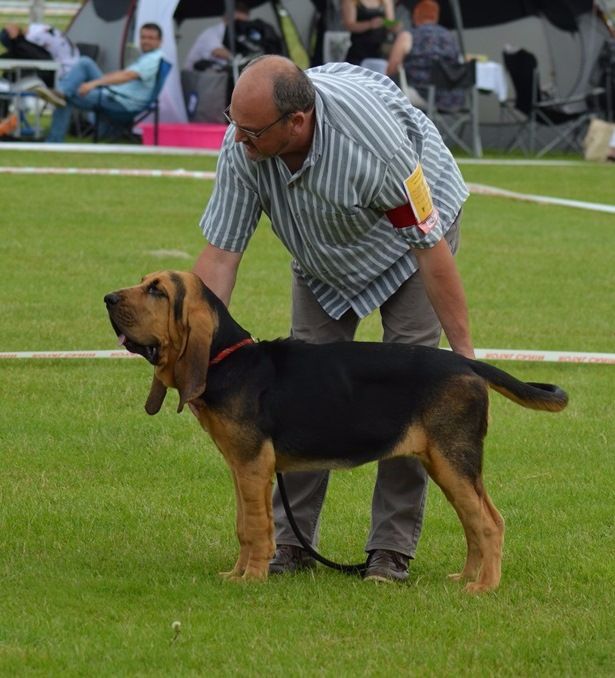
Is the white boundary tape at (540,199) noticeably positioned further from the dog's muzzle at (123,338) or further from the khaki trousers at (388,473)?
the dog's muzzle at (123,338)

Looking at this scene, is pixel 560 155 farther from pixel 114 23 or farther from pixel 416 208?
pixel 416 208

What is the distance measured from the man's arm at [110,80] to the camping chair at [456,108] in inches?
183

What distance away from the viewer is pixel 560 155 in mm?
24906

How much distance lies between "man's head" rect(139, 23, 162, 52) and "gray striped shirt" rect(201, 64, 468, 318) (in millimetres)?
17417

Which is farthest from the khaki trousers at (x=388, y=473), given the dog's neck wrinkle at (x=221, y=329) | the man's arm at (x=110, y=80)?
the man's arm at (x=110, y=80)

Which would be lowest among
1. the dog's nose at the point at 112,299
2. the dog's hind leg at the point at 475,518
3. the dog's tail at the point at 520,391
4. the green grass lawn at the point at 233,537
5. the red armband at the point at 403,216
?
the green grass lawn at the point at 233,537

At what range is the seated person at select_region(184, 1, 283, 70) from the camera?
23.5 meters

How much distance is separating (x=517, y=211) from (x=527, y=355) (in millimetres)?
8183

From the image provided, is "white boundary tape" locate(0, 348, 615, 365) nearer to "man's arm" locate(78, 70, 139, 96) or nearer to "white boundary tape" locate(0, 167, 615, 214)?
"white boundary tape" locate(0, 167, 615, 214)

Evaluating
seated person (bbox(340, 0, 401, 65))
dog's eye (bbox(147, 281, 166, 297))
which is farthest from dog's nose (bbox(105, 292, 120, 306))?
seated person (bbox(340, 0, 401, 65))

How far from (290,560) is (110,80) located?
17191 millimetres

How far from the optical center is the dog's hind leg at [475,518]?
495 cm

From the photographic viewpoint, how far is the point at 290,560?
18.0ft

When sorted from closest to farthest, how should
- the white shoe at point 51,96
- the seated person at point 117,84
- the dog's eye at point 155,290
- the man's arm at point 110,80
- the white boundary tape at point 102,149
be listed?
the dog's eye at point 155,290 < the white boundary tape at point 102,149 < the man's arm at point 110,80 < the seated person at point 117,84 < the white shoe at point 51,96
